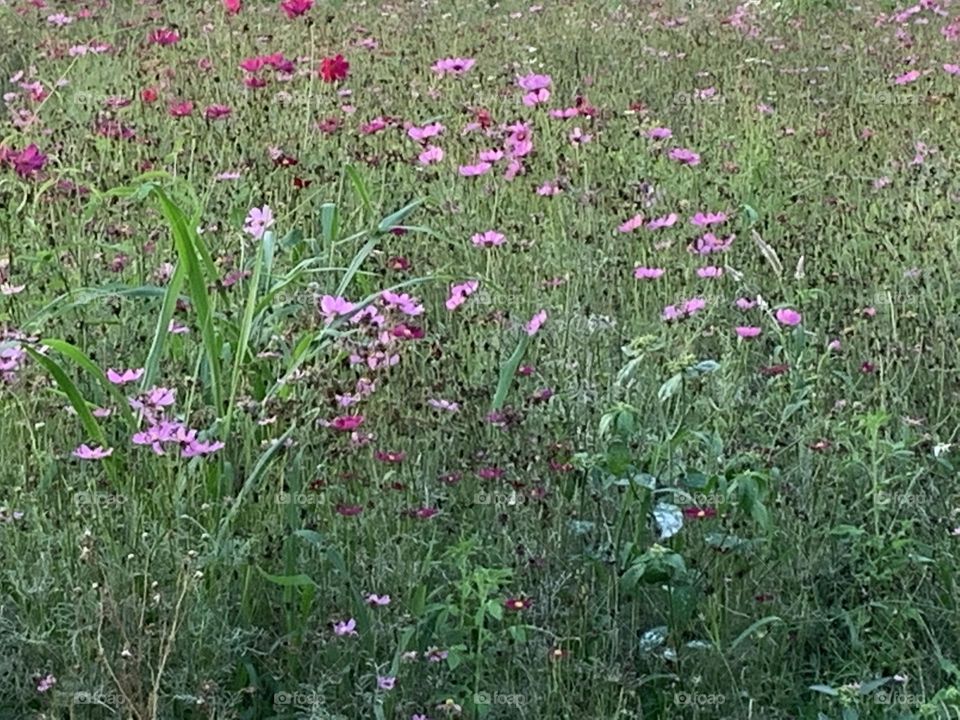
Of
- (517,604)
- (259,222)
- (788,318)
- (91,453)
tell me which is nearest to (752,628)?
(517,604)

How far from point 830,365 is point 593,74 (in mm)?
3025

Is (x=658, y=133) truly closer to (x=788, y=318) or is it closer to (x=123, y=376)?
(x=788, y=318)

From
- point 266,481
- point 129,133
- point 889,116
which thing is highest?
point 129,133

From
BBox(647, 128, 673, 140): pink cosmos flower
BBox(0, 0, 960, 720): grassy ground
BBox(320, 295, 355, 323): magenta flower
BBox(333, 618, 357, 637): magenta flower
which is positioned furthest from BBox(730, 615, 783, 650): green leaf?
BBox(647, 128, 673, 140): pink cosmos flower

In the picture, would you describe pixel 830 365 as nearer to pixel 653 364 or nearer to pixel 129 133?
pixel 653 364

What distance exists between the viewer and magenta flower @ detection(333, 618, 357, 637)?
2.21 meters

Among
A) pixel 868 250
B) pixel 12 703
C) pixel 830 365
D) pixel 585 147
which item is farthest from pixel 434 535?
pixel 585 147

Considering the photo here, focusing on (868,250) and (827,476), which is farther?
(868,250)

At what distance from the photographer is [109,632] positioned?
214 cm

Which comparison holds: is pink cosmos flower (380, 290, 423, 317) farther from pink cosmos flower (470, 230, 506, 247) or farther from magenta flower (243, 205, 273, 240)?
pink cosmos flower (470, 230, 506, 247)

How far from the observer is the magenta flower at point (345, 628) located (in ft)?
7.25

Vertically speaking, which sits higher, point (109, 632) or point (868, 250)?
point (109, 632)

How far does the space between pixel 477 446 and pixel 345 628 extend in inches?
25.1

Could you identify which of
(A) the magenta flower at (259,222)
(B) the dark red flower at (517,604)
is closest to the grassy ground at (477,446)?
(B) the dark red flower at (517,604)
